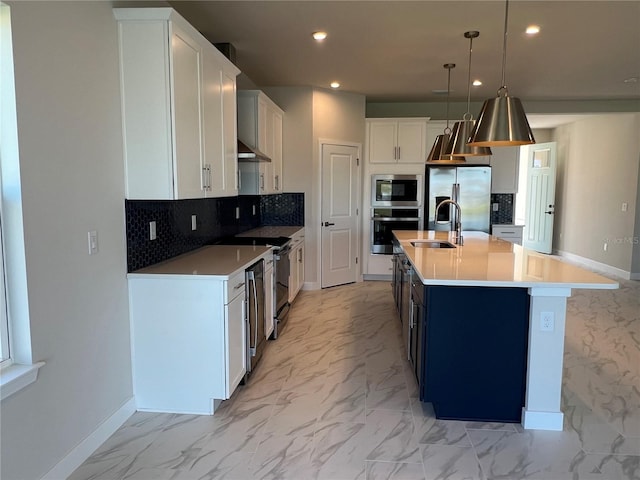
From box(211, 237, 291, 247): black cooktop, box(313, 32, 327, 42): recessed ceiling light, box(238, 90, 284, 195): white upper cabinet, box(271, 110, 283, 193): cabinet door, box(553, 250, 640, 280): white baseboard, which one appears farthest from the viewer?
box(553, 250, 640, 280): white baseboard

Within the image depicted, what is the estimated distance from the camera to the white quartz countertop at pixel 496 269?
242 centimetres

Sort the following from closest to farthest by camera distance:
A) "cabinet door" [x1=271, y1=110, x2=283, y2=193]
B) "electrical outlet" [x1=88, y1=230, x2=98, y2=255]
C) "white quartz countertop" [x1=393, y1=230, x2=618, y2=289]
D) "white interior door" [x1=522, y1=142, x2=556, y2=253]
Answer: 1. "electrical outlet" [x1=88, y1=230, x2=98, y2=255]
2. "white quartz countertop" [x1=393, y1=230, x2=618, y2=289]
3. "cabinet door" [x1=271, y1=110, x2=283, y2=193]
4. "white interior door" [x1=522, y1=142, x2=556, y2=253]

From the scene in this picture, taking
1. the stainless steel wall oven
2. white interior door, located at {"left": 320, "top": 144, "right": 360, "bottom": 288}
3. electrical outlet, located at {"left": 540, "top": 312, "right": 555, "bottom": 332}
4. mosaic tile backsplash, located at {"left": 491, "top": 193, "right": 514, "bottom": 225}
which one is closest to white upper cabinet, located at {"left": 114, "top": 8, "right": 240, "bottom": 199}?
electrical outlet, located at {"left": 540, "top": 312, "right": 555, "bottom": 332}

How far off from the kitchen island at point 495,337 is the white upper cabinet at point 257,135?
8.37 ft

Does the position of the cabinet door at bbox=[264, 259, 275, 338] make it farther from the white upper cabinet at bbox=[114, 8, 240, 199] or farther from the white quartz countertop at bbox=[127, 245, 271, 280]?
the white upper cabinet at bbox=[114, 8, 240, 199]

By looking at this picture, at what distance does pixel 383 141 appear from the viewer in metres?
6.50

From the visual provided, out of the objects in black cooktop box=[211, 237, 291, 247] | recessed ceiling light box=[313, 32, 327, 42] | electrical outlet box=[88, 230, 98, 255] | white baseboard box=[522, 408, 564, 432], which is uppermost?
recessed ceiling light box=[313, 32, 327, 42]

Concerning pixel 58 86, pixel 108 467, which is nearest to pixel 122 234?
pixel 58 86

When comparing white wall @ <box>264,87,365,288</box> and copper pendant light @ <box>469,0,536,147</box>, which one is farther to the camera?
white wall @ <box>264,87,365,288</box>

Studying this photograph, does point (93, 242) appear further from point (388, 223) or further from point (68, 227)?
point (388, 223)

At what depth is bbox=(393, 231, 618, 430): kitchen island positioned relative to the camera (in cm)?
252

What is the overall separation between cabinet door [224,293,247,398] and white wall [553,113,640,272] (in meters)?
6.26

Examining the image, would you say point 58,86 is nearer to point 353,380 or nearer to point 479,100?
point 353,380

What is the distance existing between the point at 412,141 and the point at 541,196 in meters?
4.00
